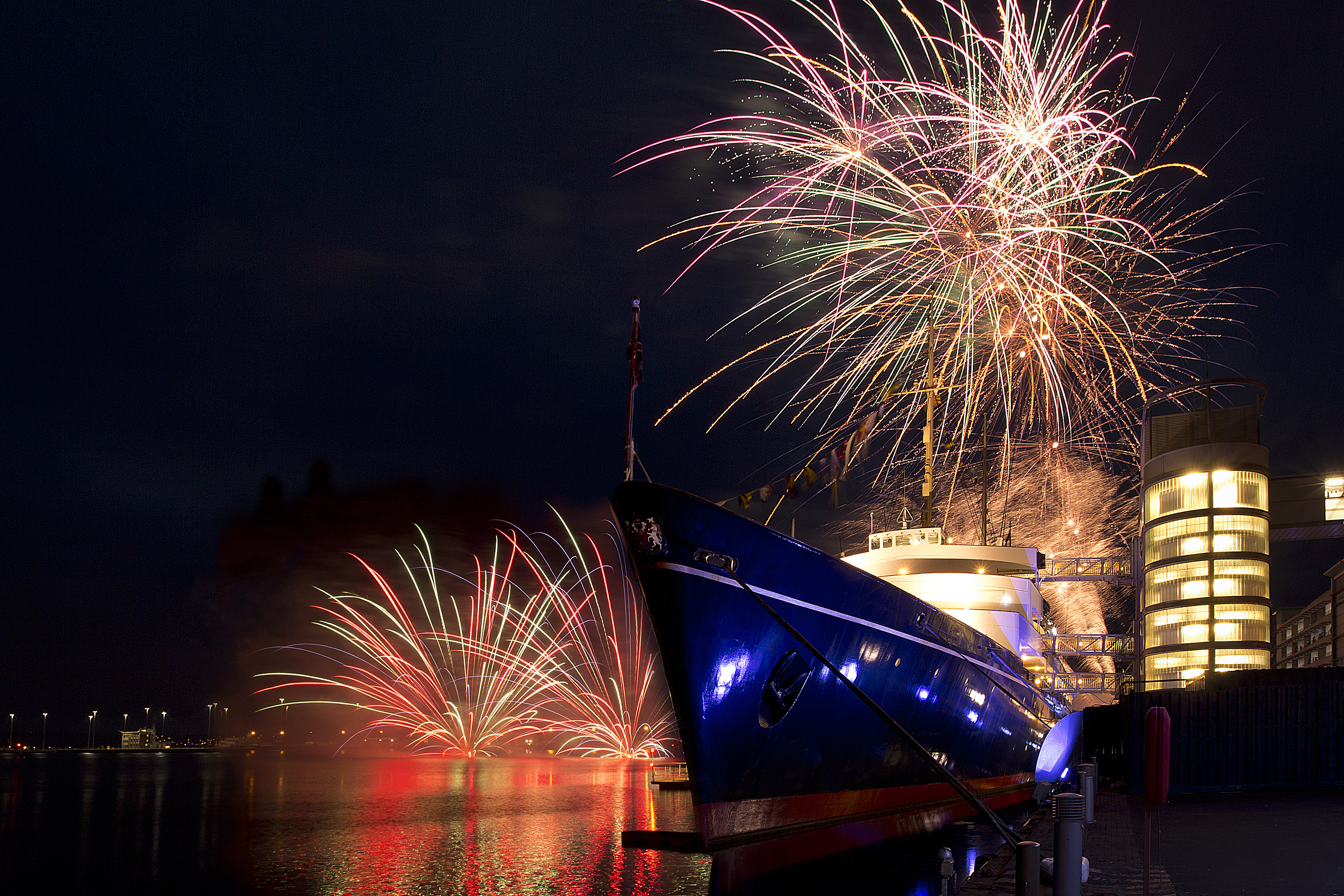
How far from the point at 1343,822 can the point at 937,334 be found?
1598 cm

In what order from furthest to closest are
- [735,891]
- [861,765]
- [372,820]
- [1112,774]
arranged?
[1112,774] < [372,820] < [861,765] < [735,891]

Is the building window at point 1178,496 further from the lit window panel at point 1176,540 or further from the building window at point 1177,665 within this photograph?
the building window at point 1177,665

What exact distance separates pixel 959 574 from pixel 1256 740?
25.0 ft

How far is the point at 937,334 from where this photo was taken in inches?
1096

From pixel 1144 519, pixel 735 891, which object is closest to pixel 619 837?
pixel 735 891

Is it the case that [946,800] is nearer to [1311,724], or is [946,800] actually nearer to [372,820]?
[1311,724]

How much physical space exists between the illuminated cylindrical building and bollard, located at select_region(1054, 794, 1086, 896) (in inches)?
1929

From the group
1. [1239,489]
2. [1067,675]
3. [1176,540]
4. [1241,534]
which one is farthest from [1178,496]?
[1067,675]

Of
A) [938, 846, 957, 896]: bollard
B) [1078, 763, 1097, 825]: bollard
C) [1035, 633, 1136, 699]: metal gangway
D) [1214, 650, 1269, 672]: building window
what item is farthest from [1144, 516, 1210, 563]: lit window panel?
[938, 846, 957, 896]: bollard

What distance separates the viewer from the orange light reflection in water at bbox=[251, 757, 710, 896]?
15.1m

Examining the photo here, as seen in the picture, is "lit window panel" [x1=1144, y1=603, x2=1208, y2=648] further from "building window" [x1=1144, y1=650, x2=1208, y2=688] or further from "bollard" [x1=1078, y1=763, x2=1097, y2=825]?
"bollard" [x1=1078, y1=763, x2=1097, y2=825]

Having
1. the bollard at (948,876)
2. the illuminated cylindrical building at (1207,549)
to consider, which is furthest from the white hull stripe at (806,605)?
the illuminated cylindrical building at (1207,549)

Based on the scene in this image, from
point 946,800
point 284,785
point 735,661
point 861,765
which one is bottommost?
point 284,785

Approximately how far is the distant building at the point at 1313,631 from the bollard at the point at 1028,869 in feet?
260
